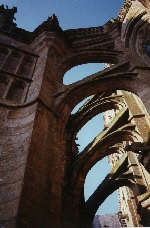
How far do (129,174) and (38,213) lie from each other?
671 centimetres

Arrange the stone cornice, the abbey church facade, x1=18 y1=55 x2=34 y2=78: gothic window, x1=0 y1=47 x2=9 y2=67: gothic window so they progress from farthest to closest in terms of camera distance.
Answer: the stone cornice < x1=0 y1=47 x2=9 y2=67: gothic window < x1=18 y1=55 x2=34 y2=78: gothic window < the abbey church facade

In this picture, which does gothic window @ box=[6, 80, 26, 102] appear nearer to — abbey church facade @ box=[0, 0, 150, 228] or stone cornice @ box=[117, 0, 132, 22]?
abbey church facade @ box=[0, 0, 150, 228]

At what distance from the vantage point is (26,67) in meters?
5.88

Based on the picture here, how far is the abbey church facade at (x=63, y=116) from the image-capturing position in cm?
256

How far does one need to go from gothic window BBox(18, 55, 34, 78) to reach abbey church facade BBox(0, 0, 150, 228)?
3 cm

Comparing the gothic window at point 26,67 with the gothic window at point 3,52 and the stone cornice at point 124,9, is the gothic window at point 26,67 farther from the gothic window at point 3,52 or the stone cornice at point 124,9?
the stone cornice at point 124,9

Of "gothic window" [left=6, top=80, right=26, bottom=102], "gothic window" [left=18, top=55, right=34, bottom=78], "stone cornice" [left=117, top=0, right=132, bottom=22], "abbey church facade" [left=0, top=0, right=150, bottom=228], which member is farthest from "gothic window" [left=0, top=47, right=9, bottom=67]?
"stone cornice" [left=117, top=0, right=132, bottom=22]

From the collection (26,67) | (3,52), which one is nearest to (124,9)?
(26,67)

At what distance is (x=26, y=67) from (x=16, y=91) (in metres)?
1.43

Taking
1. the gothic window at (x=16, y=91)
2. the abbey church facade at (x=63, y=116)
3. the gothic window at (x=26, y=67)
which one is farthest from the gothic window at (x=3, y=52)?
the gothic window at (x=16, y=91)

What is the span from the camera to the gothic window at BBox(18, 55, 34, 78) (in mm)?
5506

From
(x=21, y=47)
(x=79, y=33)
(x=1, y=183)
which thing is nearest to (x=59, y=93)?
(x=1, y=183)

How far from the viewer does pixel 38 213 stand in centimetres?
228

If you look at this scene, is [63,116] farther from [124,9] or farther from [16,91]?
[124,9]
